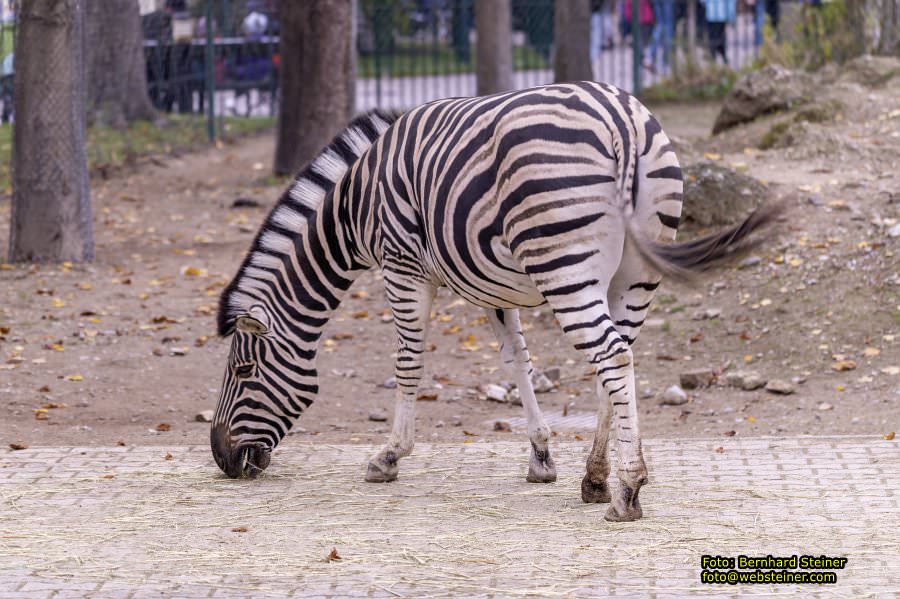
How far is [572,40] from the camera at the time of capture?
17500 millimetres

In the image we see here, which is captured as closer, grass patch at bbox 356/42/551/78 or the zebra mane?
the zebra mane

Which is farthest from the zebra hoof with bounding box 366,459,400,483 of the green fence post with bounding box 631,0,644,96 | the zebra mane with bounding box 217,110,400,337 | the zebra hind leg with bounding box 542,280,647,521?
the green fence post with bounding box 631,0,644,96

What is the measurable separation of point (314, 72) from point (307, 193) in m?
7.49

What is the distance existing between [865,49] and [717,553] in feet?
41.2

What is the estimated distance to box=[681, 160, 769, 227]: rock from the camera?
9.52m

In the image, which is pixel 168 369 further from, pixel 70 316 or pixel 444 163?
pixel 444 163

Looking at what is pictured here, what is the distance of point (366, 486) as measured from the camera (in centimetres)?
593

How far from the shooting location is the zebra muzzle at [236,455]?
6031 millimetres

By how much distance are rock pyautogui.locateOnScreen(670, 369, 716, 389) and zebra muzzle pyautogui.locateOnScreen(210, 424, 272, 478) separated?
3.01 metres

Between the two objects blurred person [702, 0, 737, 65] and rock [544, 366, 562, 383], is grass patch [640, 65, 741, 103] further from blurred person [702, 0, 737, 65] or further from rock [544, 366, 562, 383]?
rock [544, 366, 562, 383]

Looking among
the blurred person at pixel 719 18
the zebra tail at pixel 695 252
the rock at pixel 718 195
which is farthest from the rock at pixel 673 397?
the blurred person at pixel 719 18

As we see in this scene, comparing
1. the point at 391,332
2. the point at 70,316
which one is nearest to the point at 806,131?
the point at 391,332

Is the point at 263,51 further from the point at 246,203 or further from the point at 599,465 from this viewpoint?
the point at 599,465

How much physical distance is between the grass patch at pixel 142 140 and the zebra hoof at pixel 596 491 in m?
10.7
